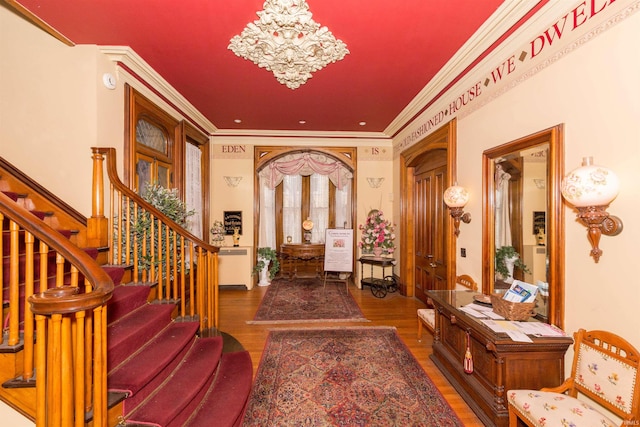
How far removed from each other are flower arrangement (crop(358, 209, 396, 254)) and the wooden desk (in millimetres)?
1606

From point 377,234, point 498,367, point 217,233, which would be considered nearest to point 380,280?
point 377,234

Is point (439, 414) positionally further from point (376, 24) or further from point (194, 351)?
point (376, 24)

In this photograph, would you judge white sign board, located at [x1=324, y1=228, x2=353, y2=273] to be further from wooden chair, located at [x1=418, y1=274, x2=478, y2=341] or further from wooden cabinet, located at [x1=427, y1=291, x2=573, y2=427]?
wooden cabinet, located at [x1=427, y1=291, x2=573, y2=427]

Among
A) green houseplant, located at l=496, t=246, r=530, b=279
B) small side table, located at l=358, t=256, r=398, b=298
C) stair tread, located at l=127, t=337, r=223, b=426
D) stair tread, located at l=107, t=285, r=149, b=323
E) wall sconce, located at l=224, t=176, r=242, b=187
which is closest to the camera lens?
stair tread, located at l=127, t=337, r=223, b=426

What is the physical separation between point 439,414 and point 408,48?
3.52 m

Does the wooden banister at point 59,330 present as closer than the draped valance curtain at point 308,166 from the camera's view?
Yes

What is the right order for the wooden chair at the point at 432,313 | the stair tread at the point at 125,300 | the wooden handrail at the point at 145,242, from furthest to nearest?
1. the wooden chair at the point at 432,313
2. the wooden handrail at the point at 145,242
3. the stair tread at the point at 125,300

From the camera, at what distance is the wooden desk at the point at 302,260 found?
732 centimetres

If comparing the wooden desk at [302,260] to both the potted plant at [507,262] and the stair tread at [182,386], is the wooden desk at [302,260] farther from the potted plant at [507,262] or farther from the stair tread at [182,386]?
the potted plant at [507,262]

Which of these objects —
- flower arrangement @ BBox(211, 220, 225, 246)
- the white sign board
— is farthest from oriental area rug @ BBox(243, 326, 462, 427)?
flower arrangement @ BBox(211, 220, 225, 246)

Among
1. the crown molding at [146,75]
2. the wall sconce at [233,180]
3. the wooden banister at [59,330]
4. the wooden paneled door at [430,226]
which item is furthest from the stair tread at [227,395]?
the wall sconce at [233,180]

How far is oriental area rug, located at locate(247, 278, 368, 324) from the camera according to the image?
4430mm

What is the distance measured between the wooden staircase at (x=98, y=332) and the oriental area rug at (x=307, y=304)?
158 centimetres

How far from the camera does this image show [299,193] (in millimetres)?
7996
